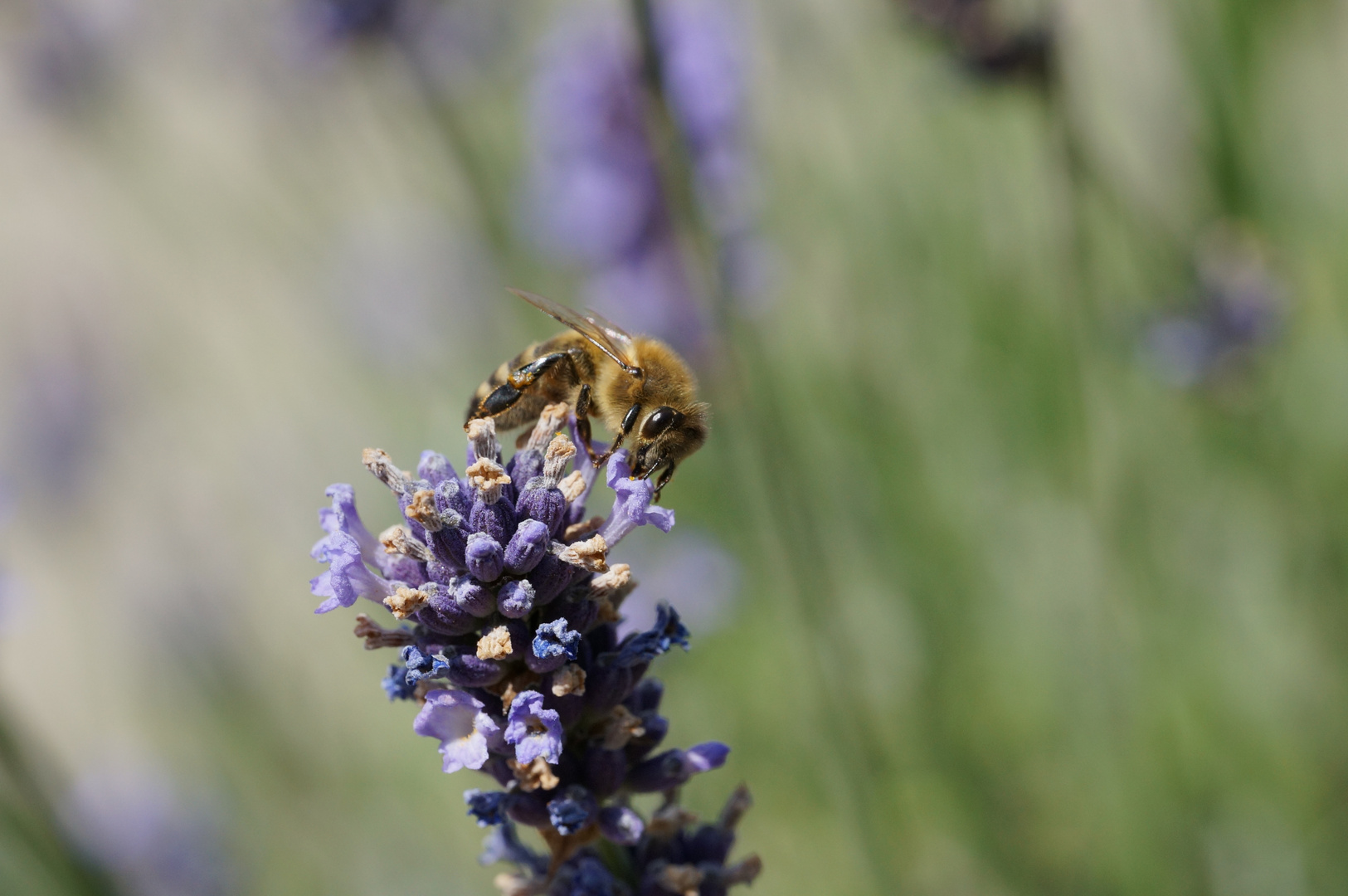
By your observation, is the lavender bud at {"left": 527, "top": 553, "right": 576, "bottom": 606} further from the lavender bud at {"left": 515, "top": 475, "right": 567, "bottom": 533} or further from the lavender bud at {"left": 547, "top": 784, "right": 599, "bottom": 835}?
the lavender bud at {"left": 547, "top": 784, "right": 599, "bottom": 835}

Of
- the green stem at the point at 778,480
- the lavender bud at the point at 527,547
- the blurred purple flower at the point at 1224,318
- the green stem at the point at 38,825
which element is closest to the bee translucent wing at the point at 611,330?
the green stem at the point at 778,480

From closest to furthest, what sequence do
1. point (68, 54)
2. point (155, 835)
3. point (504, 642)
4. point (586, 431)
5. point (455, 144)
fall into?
point (504, 642) → point (586, 431) → point (455, 144) → point (155, 835) → point (68, 54)

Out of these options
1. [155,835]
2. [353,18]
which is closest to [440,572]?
[353,18]

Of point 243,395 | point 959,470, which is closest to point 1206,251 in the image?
point 959,470

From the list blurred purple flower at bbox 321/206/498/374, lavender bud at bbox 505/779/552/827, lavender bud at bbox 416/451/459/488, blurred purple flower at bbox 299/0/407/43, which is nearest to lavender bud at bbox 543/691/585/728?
lavender bud at bbox 505/779/552/827

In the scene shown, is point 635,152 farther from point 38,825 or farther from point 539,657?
point 539,657

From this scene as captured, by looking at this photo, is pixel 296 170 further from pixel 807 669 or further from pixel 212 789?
pixel 807 669
